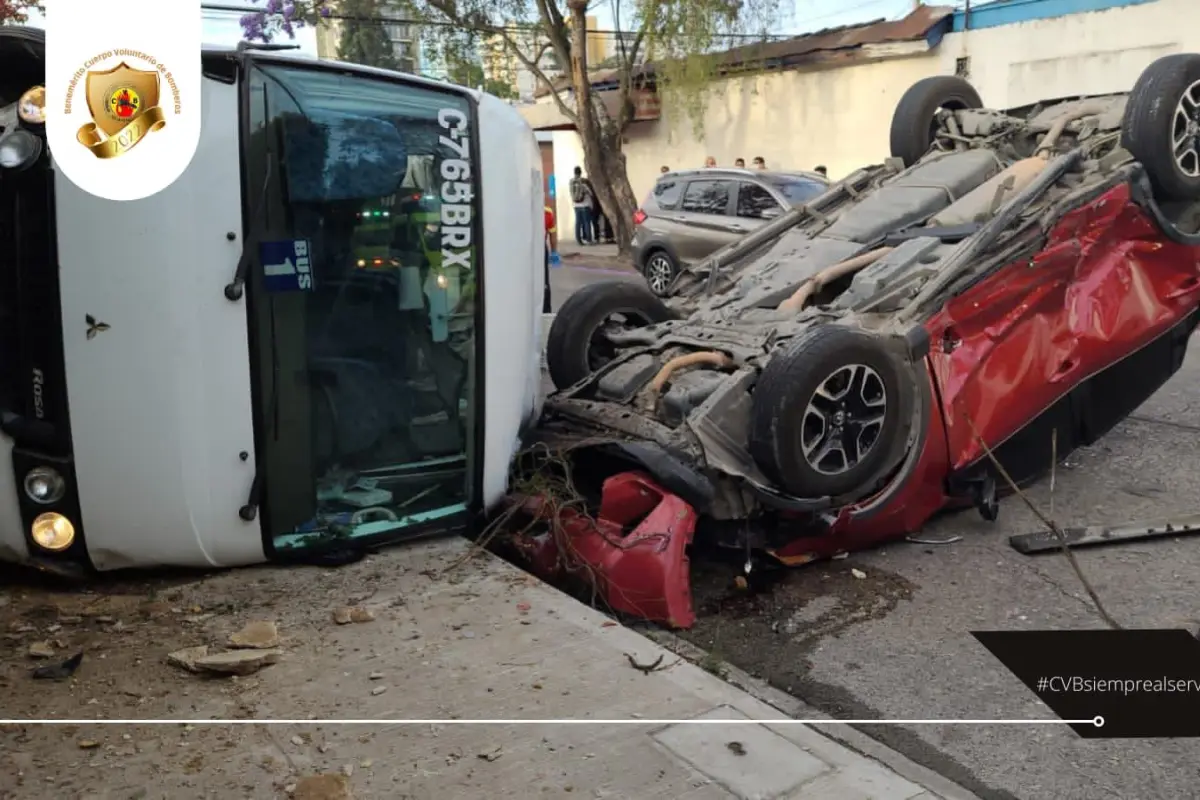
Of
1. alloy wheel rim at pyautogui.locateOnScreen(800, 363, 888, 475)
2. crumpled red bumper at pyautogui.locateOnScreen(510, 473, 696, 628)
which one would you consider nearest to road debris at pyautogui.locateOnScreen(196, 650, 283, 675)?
crumpled red bumper at pyautogui.locateOnScreen(510, 473, 696, 628)

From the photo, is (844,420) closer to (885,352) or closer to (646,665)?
(885,352)

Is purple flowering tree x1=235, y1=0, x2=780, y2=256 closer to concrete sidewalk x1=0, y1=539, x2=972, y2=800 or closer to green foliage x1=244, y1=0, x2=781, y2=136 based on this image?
green foliage x1=244, y1=0, x2=781, y2=136

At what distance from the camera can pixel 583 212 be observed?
23797mm

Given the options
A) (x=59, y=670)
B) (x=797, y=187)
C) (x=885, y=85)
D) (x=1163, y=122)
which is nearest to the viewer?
(x=59, y=670)

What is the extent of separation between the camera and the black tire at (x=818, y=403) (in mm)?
4227

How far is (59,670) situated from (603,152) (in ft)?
52.4

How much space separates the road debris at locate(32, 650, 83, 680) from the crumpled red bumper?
1.76 meters

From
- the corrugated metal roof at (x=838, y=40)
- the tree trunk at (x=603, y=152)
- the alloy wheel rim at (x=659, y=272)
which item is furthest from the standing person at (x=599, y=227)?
the alloy wheel rim at (x=659, y=272)

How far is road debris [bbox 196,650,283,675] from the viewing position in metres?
3.37

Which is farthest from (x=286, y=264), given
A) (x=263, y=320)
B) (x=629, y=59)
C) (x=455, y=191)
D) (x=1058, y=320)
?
(x=629, y=59)

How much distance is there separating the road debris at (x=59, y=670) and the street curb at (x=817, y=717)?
192 centimetres

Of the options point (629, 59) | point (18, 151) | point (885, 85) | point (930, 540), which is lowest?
point (930, 540)

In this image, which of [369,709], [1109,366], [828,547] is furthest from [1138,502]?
[369,709]

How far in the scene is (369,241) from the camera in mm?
3934
